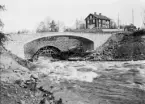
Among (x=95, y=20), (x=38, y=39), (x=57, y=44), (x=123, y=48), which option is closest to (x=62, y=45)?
(x=57, y=44)

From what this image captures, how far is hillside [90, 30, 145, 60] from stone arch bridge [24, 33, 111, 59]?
224 centimetres

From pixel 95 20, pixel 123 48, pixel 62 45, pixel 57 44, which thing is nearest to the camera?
pixel 123 48

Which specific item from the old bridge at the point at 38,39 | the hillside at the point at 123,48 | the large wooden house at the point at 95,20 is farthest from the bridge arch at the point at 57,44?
the large wooden house at the point at 95,20

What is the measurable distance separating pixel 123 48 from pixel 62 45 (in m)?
15.8

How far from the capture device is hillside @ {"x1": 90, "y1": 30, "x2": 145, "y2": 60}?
28.7 meters

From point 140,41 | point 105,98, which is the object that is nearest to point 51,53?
point 140,41

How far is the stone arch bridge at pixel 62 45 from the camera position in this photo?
118 feet

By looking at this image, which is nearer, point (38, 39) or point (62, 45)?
point (38, 39)

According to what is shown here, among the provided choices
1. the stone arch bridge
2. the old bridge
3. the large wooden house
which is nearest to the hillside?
the old bridge

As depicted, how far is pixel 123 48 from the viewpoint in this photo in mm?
31453

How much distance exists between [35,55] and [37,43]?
2906mm

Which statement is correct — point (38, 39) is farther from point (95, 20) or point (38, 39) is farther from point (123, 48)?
point (95, 20)

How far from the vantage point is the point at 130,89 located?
10.4 meters

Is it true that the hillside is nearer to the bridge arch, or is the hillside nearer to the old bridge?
the old bridge
